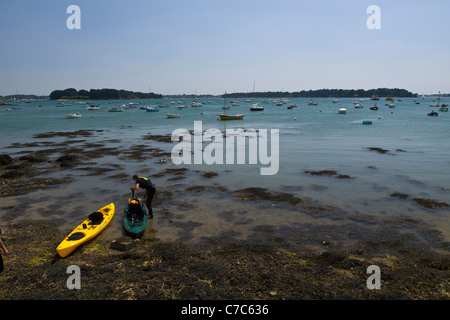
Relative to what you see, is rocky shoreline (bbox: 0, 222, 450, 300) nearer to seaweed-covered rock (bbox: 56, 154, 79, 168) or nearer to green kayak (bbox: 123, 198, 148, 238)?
green kayak (bbox: 123, 198, 148, 238)

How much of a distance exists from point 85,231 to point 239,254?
6.32 metres

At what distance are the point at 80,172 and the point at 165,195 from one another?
9.41 m

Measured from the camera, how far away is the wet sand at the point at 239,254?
870 centimetres

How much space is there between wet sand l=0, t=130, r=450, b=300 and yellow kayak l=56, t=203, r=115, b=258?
31 centimetres

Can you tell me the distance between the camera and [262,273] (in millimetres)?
9500

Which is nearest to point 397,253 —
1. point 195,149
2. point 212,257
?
point 212,257

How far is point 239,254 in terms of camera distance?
10.8 m

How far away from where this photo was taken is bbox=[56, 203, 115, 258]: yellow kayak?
35.1ft

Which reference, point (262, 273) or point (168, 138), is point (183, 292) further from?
point (168, 138)

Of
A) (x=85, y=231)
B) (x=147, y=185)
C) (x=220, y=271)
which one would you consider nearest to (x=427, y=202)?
(x=220, y=271)

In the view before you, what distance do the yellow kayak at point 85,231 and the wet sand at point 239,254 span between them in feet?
1.02

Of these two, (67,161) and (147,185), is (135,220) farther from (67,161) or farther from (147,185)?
(67,161)

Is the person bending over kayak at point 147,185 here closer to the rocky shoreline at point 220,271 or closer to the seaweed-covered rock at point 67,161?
the rocky shoreline at point 220,271

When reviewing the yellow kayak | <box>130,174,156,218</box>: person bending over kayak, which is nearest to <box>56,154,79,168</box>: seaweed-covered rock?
the yellow kayak
